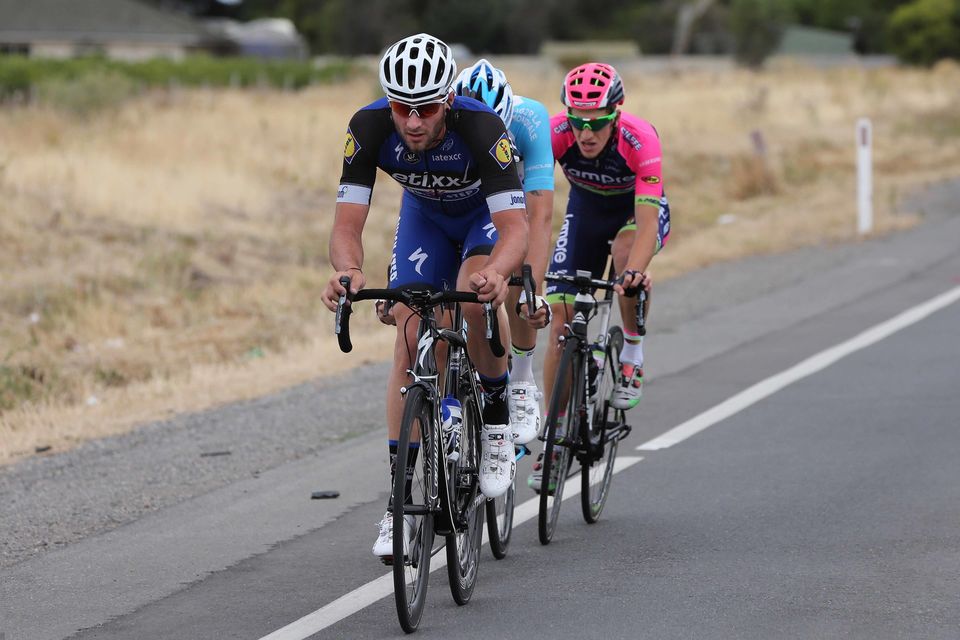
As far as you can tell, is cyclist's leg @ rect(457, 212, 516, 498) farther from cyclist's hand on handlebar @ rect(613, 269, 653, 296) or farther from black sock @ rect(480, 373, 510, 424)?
cyclist's hand on handlebar @ rect(613, 269, 653, 296)

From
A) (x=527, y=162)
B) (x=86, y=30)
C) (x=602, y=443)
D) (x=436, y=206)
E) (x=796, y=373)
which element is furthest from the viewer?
(x=86, y=30)

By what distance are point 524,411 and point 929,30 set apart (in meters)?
85.4

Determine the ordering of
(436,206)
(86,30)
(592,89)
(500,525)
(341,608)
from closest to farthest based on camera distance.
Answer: (341,608) < (436,206) < (500,525) < (592,89) < (86,30)

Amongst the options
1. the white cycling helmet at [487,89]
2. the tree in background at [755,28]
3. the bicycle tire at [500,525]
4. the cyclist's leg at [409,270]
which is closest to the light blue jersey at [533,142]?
the white cycling helmet at [487,89]

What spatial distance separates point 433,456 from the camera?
552cm

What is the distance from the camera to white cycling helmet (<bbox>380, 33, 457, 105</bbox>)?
5512 mm

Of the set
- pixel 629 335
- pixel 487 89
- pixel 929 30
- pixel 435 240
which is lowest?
pixel 629 335

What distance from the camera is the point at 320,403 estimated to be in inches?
399

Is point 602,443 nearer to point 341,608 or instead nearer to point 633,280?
point 633,280

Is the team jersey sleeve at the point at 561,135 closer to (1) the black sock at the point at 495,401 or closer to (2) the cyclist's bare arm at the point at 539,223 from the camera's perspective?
(2) the cyclist's bare arm at the point at 539,223

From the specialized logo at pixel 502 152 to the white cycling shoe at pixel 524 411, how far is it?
139 centimetres

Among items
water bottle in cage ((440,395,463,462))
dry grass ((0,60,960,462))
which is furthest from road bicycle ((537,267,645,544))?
dry grass ((0,60,960,462))

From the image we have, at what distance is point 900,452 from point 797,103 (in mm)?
35331

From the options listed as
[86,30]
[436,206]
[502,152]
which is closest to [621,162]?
[436,206]
